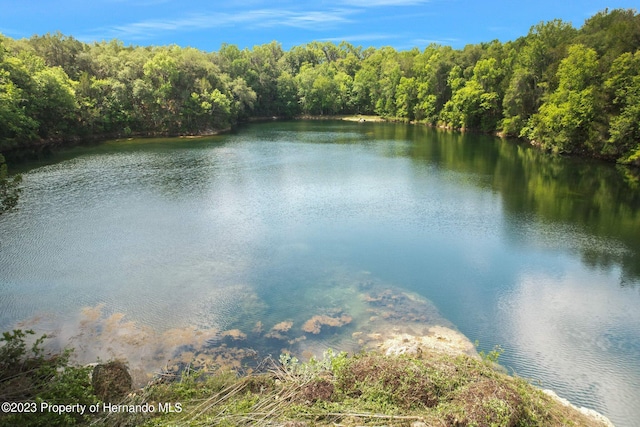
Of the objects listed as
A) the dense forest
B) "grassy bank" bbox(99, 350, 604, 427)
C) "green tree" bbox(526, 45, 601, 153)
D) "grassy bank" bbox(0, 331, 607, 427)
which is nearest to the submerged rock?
"grassy bank" bbox(0, 331, 607, 427)

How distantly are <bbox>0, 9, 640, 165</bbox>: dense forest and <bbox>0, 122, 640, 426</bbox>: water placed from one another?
8217mm

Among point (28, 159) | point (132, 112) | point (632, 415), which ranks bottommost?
point (632, 415)

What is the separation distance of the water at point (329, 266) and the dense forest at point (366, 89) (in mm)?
8217

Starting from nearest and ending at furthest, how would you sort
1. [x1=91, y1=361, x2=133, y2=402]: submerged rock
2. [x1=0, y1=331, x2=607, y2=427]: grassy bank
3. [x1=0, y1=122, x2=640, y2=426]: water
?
1. [x1=0, y1=331, x2=607, y2=427]: grassy bank
2. [x1=91, y1=361, x2=133, y2=402]: submerged rock
3. [x1=0, y1=122, x2=640, y2=426]: water

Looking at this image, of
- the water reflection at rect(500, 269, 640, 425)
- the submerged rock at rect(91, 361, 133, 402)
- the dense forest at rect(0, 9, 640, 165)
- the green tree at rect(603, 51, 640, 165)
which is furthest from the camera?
the dense forest at rect(0, 9, 640, 165)

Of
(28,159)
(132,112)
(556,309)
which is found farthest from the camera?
(132,112)

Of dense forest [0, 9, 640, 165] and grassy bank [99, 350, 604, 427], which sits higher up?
dense forest [0, 9, 640, 165]

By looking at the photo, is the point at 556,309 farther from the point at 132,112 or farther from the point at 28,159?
the point at 132,112

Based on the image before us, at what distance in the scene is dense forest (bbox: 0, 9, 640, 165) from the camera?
35.8 meters

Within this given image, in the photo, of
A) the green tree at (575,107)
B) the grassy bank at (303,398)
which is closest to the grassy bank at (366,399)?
the grassy bank at (303,398)

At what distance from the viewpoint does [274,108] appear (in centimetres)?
8975

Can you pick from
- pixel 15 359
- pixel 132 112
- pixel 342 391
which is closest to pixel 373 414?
pixel 342 391

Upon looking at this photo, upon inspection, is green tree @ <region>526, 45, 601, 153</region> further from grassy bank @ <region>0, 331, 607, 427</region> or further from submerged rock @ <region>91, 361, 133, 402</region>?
submerged rock @ <region>91, 361, 133, 402</region>

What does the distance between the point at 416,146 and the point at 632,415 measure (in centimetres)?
4048
